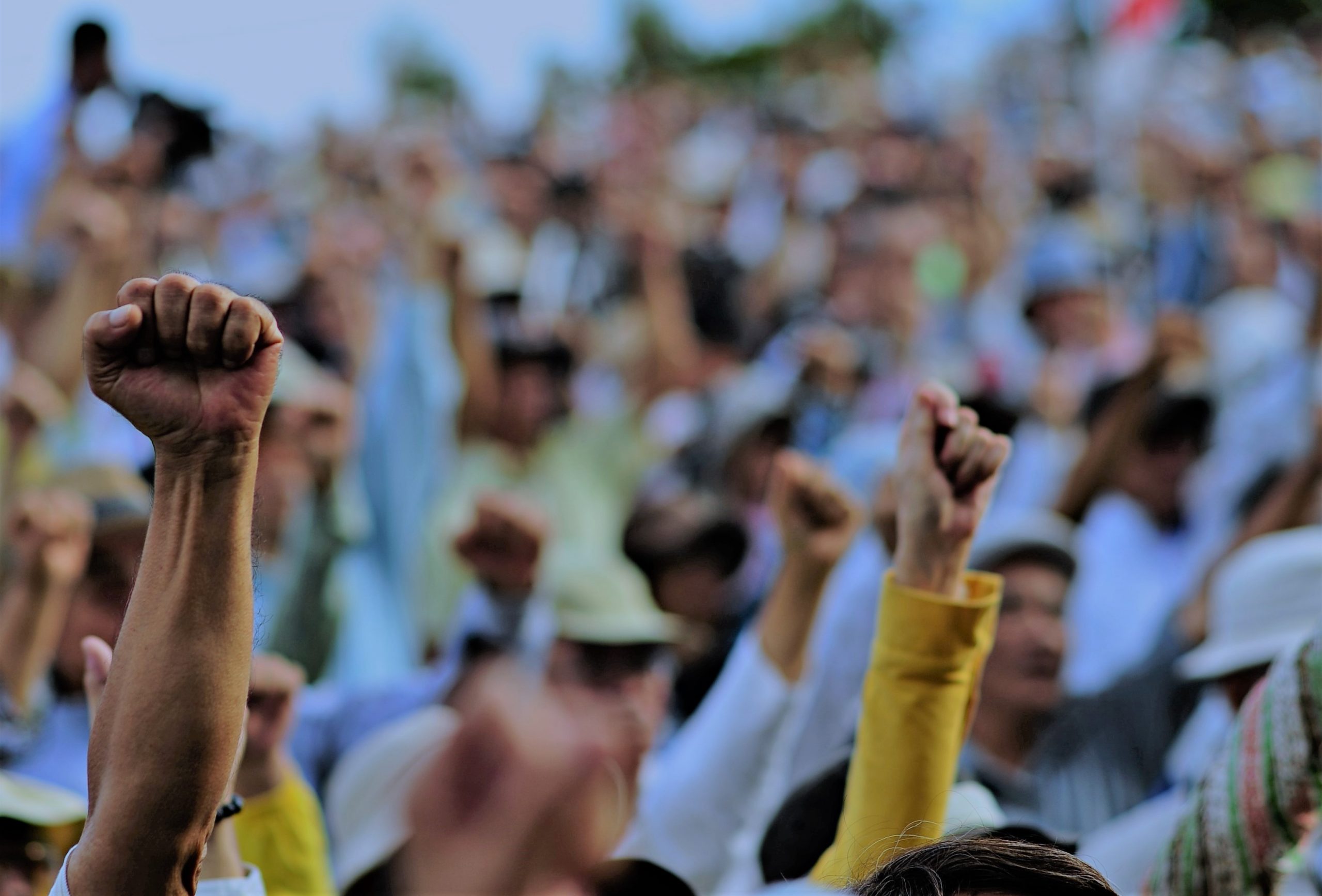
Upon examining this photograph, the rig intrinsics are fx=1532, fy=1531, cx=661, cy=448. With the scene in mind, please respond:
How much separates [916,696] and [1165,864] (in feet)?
1.39

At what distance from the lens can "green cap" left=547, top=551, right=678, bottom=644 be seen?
326cm

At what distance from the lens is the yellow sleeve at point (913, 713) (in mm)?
1750

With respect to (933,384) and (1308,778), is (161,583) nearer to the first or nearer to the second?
(933,384)

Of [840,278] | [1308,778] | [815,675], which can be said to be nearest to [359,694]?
[815,675]

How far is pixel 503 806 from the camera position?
878mm

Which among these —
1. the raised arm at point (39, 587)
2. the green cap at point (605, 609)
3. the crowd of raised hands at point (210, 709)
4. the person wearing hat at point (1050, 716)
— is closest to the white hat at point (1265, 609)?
the person wearing hat at point (1050, 716)

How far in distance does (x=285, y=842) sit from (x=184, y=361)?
118cm

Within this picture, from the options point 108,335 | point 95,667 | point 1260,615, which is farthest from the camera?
point 1260,615

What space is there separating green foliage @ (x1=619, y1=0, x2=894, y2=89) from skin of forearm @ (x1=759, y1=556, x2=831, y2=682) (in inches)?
1170

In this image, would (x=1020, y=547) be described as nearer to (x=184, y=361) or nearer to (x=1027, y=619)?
(x=1027, y=619)

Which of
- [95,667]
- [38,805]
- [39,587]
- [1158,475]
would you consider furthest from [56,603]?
[1158,475]

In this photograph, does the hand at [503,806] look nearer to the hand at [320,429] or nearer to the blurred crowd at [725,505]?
the blurred crowd at [725,505]

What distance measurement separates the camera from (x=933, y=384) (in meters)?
1.87

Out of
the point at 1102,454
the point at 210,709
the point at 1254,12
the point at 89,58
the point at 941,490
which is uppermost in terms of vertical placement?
the point at 1254,12
